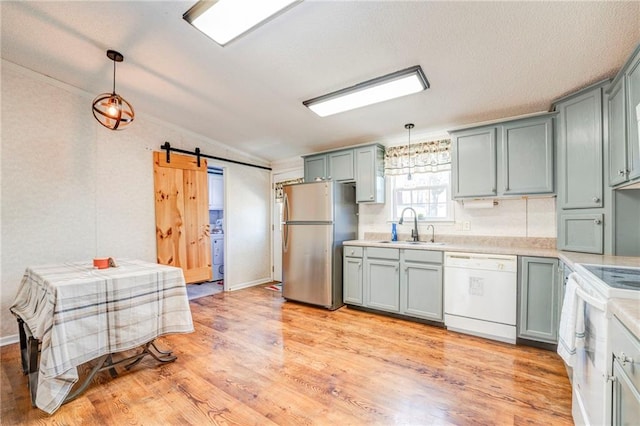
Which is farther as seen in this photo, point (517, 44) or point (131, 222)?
point (131, 222)

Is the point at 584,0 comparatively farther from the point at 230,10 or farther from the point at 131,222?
the point at 131,222

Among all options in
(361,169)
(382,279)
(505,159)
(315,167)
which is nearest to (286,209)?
(315,167)

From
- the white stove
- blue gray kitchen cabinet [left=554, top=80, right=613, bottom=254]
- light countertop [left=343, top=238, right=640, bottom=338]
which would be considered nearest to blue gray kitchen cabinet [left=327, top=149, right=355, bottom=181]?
light countertop [left=343, top=238, right=640, bottom=338]

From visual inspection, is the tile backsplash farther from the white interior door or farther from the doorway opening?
the doorway opening

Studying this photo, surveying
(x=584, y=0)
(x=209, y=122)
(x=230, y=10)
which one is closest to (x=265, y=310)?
(x=209, y=122)

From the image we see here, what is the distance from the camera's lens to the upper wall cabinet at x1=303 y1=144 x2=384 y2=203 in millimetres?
3791

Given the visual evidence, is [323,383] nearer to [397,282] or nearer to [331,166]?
[397,282]

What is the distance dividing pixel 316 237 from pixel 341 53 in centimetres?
225

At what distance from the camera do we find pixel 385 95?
2.66 m

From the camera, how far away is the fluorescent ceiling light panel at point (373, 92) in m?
2.37

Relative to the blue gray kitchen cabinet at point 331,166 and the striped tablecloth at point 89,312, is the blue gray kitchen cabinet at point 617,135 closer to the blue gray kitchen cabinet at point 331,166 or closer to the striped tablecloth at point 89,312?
the blue gray kitchen cabinet at point 331,166

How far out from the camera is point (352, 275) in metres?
3.69

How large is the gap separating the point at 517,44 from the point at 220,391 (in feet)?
10.5

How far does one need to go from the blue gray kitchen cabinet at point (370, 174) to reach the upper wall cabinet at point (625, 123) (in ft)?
7.25
